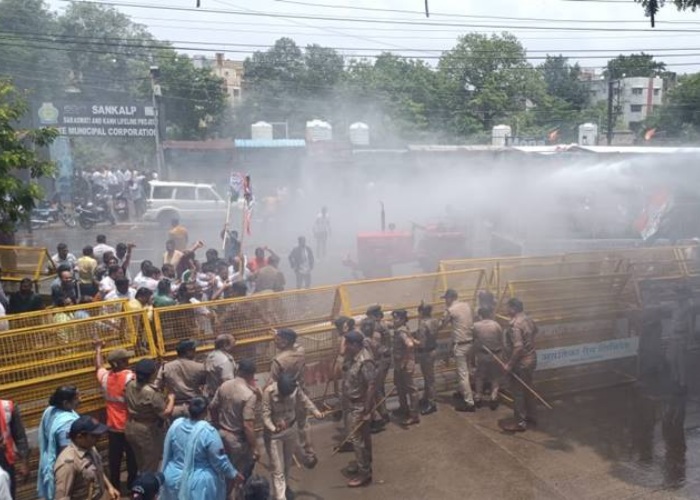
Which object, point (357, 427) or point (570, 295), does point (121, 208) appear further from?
point (357, 427)

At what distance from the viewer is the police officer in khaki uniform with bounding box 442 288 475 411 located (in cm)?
894

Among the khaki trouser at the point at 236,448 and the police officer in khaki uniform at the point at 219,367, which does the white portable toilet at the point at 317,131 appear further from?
the khaki trouser at the point at 236,448

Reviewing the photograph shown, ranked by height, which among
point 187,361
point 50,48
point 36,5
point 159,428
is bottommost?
→ point 159,428

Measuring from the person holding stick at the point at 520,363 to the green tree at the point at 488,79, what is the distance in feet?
198

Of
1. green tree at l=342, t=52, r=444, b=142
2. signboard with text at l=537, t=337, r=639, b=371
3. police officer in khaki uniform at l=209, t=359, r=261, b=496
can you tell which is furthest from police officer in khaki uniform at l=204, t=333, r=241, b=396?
green tree at l=342, t=52, r=444, b=142

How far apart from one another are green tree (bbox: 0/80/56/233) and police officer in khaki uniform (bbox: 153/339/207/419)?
361cm

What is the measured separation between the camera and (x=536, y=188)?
90.0 feet

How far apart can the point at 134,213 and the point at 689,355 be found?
74.7 feet

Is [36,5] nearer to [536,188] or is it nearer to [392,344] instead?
[536,188]

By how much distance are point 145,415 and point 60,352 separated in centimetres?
165

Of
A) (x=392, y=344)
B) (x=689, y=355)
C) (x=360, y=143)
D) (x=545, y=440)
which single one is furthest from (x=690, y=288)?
(x=360, y=143)

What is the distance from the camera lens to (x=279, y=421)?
631cm

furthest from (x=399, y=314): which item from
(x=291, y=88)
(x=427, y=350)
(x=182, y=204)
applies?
(x=291, y=88)

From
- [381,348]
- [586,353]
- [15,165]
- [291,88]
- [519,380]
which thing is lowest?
[586,353]
